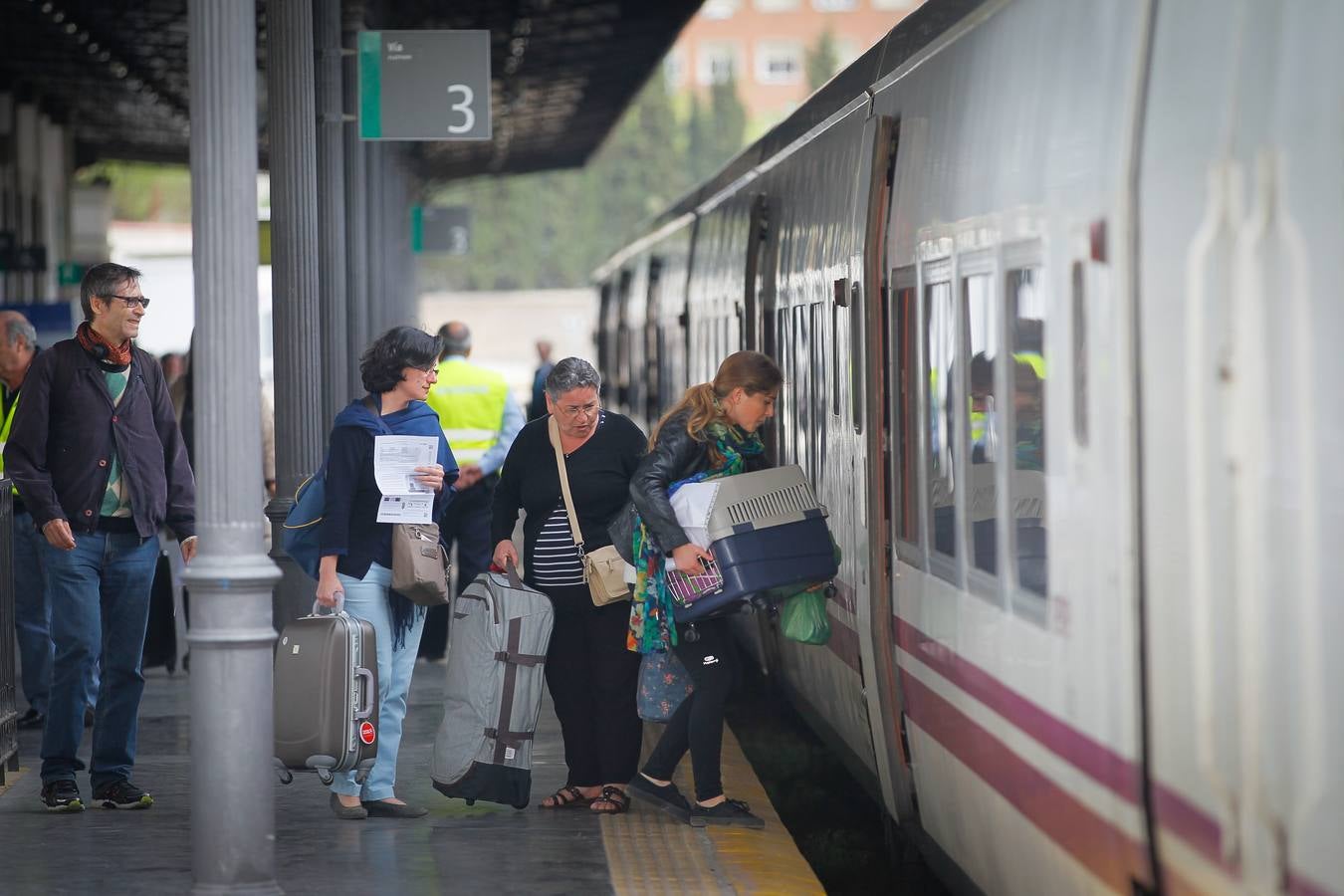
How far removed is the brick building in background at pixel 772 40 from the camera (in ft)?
349

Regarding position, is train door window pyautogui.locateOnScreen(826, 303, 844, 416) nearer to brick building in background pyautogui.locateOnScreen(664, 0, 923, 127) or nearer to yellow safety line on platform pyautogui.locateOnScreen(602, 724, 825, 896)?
yellow safety line on platform pyautogui.locateOnScreen(602, 724, 825, 896)

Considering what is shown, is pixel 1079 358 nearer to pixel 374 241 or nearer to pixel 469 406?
pixel 469 406

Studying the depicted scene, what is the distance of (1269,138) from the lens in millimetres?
3479

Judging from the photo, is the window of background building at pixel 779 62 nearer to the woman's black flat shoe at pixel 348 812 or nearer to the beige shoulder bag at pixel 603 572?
the beige shoulder bag at pixel 603 572

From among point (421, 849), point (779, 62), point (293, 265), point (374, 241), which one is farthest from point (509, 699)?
point (779, 62)

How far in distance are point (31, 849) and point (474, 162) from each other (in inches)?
1460

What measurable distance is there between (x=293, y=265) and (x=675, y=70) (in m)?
104

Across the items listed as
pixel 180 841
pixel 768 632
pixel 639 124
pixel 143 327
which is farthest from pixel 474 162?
pixel 639 124

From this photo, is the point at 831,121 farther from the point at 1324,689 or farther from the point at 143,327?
the point at 143,327

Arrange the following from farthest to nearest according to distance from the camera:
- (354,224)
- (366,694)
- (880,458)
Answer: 1. (354,224)
2. (366,694)
3. (880,458)

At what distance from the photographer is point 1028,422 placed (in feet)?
15.8

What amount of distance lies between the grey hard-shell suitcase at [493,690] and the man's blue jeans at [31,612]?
106 inches

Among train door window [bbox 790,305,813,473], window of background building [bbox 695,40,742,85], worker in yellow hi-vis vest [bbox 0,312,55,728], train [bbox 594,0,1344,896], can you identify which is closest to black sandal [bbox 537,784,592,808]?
train [bbox 594,0,1344,896]

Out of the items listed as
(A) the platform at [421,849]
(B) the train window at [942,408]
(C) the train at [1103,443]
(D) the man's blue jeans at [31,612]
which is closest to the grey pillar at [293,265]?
(D) the man's blue jeans at [31,612]
